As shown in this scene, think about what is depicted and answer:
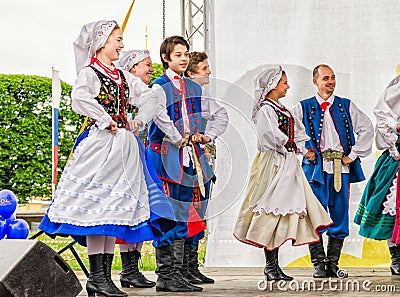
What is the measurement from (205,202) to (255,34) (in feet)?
6.70

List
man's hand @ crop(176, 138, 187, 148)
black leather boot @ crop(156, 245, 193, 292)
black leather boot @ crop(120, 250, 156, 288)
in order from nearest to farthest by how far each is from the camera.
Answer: black leather boot @ crop(156, 245, 193, 292), man's hand @ crop(176, 138, 187, 148), black leather boot @ crop(120, 250, 156, 288)

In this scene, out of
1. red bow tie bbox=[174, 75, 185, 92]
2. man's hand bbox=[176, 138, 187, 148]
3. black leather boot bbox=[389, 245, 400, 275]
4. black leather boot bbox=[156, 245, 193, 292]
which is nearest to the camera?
black leather boot bbox=[156, 245, 193, 292]

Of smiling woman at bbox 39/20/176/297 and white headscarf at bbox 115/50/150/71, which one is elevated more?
white headscarf at bbox 115/50/150/71

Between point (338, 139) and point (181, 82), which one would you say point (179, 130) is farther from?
point (338, 139)

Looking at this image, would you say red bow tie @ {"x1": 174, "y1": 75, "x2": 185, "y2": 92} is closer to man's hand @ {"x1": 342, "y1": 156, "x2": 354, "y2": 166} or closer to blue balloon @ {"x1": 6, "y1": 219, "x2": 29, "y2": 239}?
man's hand @ {"x1": 342, "y1": 156, "x2": 354, "y2": 166}

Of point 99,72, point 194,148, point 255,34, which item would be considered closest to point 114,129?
point 99,72

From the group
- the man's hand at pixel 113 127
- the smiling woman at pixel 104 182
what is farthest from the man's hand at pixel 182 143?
the man's hand at pixel 113 127

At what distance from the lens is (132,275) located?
438cm

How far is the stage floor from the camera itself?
3.93 m

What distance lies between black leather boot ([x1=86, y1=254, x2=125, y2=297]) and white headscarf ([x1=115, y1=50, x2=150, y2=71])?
1434mm

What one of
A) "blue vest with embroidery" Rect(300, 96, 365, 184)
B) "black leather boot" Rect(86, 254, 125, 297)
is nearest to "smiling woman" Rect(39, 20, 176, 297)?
"black leather boot" Rect(86, 254, 125, 297)

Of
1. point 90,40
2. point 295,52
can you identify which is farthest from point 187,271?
point 295,52

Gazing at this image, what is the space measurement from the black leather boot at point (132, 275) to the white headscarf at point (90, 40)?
1146 millimetres

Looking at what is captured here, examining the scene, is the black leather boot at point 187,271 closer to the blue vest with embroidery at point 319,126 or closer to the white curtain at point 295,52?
the blue vest with embroidery at point 319,126
